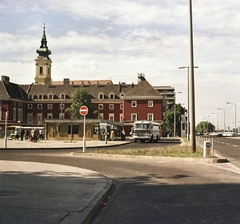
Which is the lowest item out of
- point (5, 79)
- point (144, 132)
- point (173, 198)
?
point (173, 198)

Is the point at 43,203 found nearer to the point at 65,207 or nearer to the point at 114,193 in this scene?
the point at 65,207

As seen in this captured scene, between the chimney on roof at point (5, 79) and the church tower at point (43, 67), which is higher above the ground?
the church tower at point (43, 67)

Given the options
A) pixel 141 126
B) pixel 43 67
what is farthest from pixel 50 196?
pixel 43 67

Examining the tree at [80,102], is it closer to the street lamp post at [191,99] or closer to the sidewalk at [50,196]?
the street lamp post at [191,99]

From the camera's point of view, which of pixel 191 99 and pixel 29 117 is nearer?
pixel 191 99

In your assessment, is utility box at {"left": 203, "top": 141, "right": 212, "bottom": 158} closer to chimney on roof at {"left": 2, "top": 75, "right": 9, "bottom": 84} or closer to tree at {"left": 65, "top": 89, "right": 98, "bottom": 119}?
tree at {"left": 65, "top": 89, "right": 98, "bottom": 119}

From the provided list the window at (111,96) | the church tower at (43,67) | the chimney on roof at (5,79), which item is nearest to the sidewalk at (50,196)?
the window at (111,96)

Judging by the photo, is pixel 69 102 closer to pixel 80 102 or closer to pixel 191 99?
pixel 80 102

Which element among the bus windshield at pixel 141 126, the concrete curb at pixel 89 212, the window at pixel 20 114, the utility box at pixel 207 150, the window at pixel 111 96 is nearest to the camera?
the concrete curb at pixel 89 212

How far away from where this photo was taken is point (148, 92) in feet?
296

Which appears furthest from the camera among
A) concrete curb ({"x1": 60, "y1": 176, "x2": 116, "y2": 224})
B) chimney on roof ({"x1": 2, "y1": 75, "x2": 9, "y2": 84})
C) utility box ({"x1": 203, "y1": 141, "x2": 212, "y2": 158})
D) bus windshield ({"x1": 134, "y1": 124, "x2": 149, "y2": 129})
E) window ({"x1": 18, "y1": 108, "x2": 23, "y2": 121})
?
window ({"x1": 18, "y1": 108, "x2": 23, "y2": 121})

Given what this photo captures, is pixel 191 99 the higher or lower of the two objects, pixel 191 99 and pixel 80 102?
the lower

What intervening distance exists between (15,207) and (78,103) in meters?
89.1

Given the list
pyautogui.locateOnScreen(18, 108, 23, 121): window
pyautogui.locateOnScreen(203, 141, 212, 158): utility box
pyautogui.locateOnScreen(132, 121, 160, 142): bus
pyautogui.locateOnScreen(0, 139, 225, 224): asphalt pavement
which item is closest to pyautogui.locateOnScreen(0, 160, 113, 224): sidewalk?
pyautogui.locateOnScreen(0, 139, 225, 224): asphalt pavement
